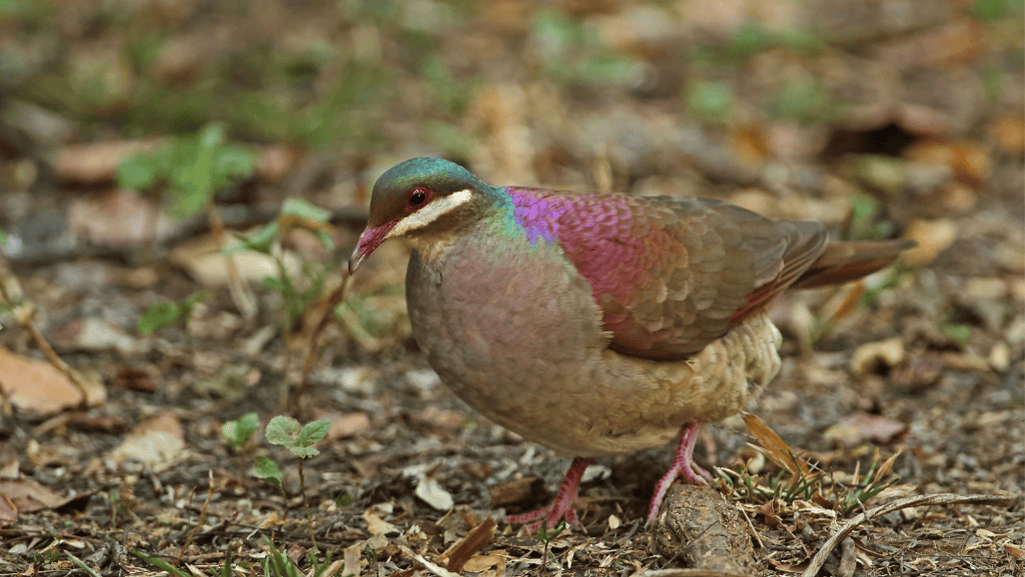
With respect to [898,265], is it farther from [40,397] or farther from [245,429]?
[40,397]

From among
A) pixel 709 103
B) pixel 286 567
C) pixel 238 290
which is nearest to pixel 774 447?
pixel 286 567

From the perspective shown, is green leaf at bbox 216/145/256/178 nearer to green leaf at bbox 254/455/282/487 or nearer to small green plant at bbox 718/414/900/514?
green leaf at bbox 254/455/282/487

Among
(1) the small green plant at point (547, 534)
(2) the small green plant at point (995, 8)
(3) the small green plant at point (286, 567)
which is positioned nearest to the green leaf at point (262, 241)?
(3) the small green plant at point (286, 567)

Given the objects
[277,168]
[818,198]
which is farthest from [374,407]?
[818,198]

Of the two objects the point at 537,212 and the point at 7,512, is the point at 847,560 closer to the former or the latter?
the point at 537,212

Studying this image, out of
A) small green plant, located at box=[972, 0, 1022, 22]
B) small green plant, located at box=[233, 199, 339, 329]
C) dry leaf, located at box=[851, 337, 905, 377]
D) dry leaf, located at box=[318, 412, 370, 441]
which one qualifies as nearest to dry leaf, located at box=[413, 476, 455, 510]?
dry leaf, located at box=[318, 412, 370, 441]

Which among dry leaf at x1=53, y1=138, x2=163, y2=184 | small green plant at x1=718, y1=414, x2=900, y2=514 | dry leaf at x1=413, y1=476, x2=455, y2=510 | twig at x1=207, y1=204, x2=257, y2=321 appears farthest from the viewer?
dry leaf at x1=53, y1=138, x2=163, y2=184
